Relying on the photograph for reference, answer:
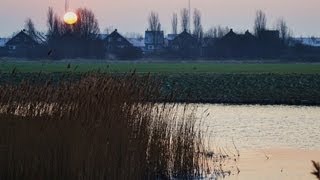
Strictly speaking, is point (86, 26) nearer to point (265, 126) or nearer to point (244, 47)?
point (244, 47)

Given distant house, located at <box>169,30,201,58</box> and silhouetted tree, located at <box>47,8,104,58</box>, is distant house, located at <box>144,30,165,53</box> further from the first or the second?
silhouetted tree, located at <box>47,8,104,58</box>

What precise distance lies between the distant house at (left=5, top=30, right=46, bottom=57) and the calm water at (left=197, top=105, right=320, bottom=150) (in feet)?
224

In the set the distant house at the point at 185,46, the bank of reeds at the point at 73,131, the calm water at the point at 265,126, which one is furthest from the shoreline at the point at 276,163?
the distant house at the point at 185,46

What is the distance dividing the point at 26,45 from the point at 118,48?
13683 millimetres

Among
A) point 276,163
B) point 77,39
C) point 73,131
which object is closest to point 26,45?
point 77,39

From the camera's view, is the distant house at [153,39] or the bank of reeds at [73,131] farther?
the distant house at [153,39]

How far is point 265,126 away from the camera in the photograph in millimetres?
26125

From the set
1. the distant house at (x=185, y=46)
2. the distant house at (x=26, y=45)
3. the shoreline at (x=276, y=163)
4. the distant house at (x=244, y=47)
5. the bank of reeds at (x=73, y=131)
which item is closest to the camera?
the bank of reeds at (x=73, y=131)

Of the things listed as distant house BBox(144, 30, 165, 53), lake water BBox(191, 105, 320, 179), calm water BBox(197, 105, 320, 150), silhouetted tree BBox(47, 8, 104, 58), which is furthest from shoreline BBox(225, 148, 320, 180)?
distant house BBox(144, 30, 165, 53)

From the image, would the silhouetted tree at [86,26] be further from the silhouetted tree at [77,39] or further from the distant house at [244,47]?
the distant house at [244,47]

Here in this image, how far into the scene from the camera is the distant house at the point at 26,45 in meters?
102

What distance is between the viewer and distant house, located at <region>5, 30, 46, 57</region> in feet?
333

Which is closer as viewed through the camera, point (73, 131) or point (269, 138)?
point (73, 131)

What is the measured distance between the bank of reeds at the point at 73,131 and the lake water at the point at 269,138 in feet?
11.6
